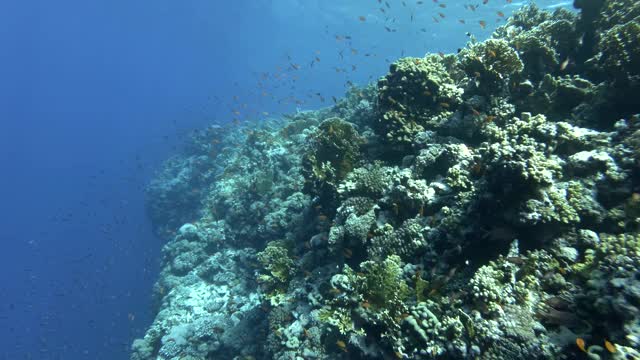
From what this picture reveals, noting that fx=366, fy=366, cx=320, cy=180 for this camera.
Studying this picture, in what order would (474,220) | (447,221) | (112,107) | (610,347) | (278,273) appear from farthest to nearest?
(112,107), (278,273), (447,221), (474,220), (610,347)

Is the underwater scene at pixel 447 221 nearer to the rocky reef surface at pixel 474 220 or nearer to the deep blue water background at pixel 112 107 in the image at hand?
the rocky reef surface at pixel 474 220

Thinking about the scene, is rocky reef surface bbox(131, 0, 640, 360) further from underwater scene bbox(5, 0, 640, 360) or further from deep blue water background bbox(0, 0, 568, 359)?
deep blue water background bbox(0, 0, 568, 359)

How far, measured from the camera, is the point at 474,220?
5.82 metres

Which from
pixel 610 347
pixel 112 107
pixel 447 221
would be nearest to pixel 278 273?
pixel 447 221

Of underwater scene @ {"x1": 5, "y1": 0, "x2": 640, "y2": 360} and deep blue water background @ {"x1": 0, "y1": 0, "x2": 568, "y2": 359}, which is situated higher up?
deep blue water background @ {"x1": 0, "y1": 0, "x2": 568, "y2": 359}

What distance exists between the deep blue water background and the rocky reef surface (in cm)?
1020

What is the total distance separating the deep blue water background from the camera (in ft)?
123

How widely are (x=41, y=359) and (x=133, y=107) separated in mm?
114779

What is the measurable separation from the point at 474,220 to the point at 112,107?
163929 millimetres

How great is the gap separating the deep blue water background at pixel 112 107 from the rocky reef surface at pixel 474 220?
10196 mm

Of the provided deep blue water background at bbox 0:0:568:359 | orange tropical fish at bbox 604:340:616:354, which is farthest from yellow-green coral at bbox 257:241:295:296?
deep blue water background at bbox 0:0:568:359

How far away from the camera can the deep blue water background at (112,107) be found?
3756 centimetres

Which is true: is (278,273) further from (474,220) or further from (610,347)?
(610,347)

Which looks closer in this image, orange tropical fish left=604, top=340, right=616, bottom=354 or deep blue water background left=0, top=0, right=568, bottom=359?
orange tropical fish left=604, top=340, right=616, bottom=354
